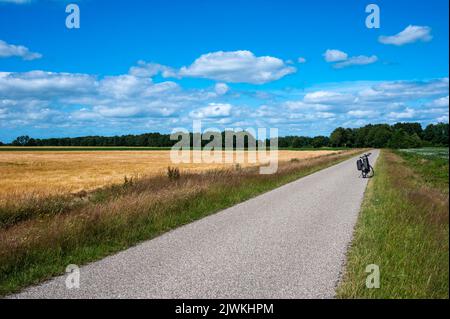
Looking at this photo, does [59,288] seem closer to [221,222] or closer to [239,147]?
[221,222]

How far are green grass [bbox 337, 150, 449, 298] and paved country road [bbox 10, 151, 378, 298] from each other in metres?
0.37

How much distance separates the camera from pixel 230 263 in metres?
6.79

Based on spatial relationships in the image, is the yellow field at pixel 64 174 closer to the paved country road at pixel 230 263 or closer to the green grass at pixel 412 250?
the paved country road at pixel 230 263

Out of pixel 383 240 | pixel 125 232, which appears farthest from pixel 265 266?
pixel 125 232

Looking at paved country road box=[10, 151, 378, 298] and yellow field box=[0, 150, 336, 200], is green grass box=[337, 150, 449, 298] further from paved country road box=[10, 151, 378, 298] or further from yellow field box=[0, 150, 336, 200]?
yellow field box=[0, 150, 336, 200]

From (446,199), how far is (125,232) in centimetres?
708

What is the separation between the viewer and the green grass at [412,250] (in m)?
3.32

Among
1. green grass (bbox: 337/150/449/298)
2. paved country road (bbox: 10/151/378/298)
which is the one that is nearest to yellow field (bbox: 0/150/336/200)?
paved country road (bbox: 10/151/378/298)

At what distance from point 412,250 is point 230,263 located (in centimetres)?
279

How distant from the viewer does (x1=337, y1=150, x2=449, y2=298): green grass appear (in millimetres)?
3319

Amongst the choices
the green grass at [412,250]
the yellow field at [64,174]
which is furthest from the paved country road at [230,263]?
the yellow field at [64,174]

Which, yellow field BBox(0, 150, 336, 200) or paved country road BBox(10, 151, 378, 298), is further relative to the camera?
yellow field BBox(0, 150, 336, 200)

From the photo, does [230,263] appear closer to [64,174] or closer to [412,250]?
[412,250]

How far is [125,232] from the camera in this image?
8.86 m
